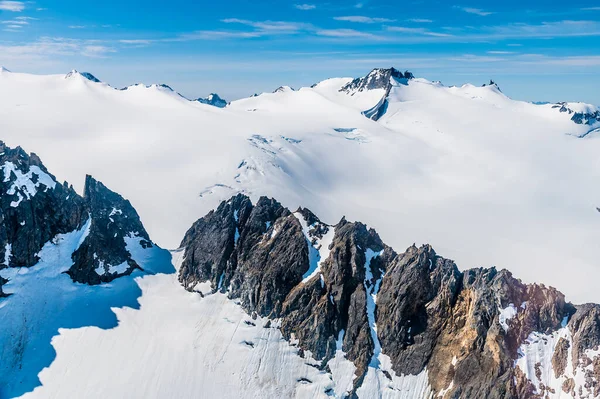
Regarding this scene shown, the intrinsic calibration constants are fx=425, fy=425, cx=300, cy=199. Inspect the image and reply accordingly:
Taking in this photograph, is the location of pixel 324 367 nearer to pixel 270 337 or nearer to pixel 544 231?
pixel 270 337

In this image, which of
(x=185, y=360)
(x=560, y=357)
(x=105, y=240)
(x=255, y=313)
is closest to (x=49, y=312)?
(x=105, y=240)

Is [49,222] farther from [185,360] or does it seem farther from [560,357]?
[560,357]

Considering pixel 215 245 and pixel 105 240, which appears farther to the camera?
pixel 105 240

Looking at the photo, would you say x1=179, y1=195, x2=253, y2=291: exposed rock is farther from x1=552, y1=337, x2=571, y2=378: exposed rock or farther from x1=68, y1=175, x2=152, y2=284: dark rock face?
x1=552, y1=337, x2=571, y2=378: exposed rock

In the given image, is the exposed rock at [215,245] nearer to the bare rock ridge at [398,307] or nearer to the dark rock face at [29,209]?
the bare rock ridge at [398,307]

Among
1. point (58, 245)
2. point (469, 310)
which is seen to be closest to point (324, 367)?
point (469, 310)

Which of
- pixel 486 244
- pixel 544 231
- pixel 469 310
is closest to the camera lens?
pixel 469 310
